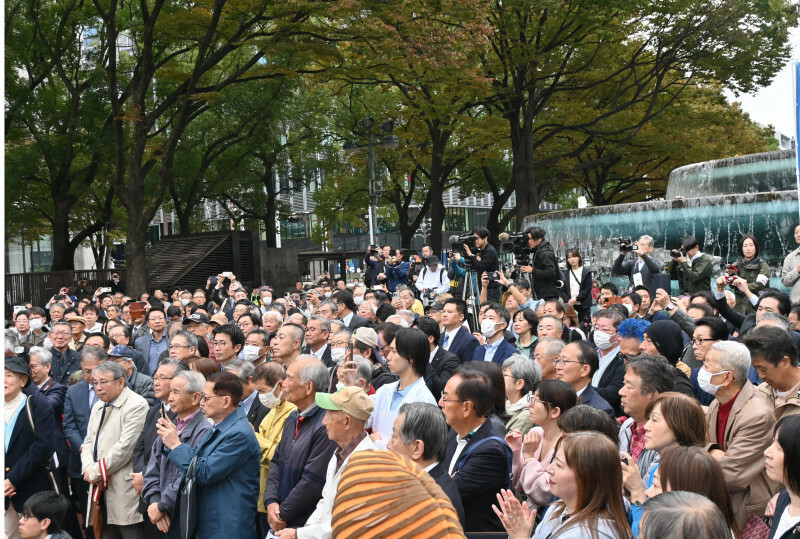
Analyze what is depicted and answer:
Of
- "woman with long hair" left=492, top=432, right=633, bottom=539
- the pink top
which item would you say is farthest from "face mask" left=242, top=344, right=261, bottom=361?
"woman with long hair" left=492, top=432, right=633, bottom=539

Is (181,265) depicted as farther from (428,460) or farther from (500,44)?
(428,460)

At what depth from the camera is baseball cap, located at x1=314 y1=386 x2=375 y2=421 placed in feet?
17.0

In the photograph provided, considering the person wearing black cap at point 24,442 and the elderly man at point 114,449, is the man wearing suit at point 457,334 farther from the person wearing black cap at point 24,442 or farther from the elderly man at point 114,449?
the person wearing black cap at point 24,442

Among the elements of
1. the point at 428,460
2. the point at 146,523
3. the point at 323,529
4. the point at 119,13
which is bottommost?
the point at 146,523

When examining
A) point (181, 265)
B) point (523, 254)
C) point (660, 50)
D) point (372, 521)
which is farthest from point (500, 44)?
point (372, 521)

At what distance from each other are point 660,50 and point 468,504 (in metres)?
24.1

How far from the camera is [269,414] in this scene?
21.7ft

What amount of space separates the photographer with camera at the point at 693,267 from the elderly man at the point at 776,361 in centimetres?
533

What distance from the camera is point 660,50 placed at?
26359 millimetres

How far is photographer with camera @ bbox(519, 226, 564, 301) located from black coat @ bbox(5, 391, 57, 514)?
6.59 m

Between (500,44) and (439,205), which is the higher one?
(500,44)

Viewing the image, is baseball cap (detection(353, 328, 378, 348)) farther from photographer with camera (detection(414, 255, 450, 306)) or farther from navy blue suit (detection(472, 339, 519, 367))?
photographer with camera (detection(414, 255, 450, 306))

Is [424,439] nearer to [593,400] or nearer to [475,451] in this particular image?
[475,451]

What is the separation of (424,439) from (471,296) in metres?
9.22
